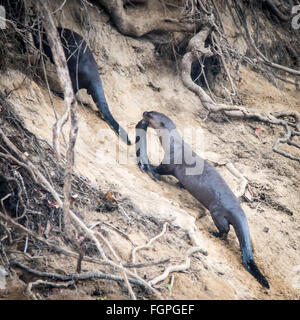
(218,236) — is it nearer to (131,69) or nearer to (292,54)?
(131,69)

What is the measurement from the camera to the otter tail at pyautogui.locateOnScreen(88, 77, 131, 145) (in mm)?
4355

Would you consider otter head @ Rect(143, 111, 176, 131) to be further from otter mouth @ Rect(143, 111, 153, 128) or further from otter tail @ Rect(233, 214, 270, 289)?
otter tail @ Rect(233, 214, 270, 289)

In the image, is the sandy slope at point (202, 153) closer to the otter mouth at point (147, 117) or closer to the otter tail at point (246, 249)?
the otter tail at point (246, 249)

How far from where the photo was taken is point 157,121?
446 centimetres

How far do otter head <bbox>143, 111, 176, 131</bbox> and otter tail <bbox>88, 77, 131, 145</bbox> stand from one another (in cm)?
33

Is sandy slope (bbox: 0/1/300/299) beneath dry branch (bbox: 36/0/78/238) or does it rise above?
beneath

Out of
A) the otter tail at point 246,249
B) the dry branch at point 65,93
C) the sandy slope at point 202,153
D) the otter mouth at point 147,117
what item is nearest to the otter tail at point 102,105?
the sandy slope at point 202,153

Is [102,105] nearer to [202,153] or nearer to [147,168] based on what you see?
[147,168]

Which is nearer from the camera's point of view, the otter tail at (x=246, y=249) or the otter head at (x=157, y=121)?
the otter tail at (x=246, y=249)

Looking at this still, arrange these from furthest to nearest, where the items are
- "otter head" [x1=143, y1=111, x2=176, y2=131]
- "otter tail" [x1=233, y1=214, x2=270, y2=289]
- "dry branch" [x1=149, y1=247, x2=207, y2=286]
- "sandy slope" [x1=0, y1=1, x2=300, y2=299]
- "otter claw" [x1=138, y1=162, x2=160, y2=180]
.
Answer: "otter head" [x1=143, y1=111, x2=176, y2=131] < "otter claw" [x1=138, y1=162, x2=160, y2=180] < "otter tail" [x1=233, y1=214, x2=270, y2=289] < "sandy slope" [x1=0, y1=1, x2=300, y2=299] < "dry branch" [x1=149, y1=247, x2=207, y2=286]

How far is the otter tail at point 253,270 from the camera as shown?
3062mm

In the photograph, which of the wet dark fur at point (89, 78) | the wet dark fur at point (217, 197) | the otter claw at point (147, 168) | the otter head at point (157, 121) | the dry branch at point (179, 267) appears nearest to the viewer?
the dry branch at point (179, 267)

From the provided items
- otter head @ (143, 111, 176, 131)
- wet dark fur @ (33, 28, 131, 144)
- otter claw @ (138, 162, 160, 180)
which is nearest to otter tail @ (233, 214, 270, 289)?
otter claw @ (138, 162, 160, 180)

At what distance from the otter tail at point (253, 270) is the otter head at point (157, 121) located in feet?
5.70
